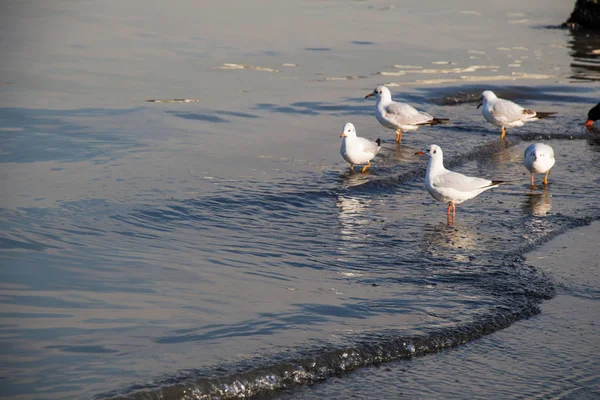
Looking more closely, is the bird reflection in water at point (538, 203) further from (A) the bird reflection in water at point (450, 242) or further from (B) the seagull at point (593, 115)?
(B) the seagull at point (593, 115)

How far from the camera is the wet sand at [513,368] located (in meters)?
5.02

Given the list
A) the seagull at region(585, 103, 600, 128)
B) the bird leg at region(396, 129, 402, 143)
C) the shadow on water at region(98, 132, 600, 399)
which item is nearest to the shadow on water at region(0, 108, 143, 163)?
the shadow on water at region(98, 132, 600, 399)

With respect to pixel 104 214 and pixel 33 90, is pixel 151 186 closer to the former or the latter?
pixel 104 214

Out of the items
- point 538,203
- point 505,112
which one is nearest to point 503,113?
point 505,112

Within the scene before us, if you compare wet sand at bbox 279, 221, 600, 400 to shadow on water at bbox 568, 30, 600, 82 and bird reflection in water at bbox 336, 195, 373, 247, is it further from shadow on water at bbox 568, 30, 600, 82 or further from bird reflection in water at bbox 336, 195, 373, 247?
shadow on water at bbox 568, 30, 600, 82

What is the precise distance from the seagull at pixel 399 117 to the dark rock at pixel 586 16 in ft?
51.1

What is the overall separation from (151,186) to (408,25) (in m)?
18.0

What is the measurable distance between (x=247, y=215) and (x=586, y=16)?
2128cm

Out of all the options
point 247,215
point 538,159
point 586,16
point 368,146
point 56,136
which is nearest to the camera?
point 247,215

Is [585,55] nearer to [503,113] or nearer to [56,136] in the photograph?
[503,113]

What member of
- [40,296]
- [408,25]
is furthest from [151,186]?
[408,25]

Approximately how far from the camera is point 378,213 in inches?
357

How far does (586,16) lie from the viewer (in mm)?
26641

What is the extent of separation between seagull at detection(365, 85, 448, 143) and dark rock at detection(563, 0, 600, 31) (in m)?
15.6
